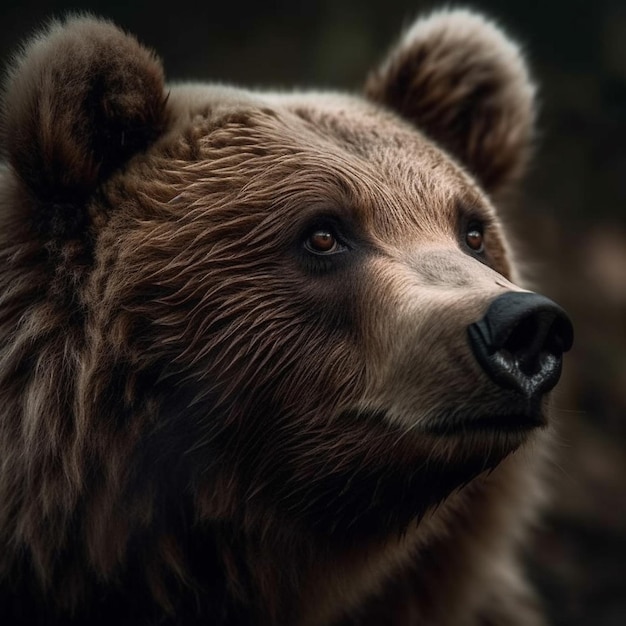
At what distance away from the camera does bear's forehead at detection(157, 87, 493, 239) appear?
10.6 ft

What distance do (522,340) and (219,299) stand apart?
0.97 metres

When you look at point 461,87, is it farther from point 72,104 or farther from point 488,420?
point 488,420

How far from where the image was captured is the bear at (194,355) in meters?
3.06

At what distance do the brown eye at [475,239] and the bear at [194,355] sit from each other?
8.3 inches

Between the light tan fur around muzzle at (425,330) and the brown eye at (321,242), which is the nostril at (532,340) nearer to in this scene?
the light tan fur around muzzle at (425,330)

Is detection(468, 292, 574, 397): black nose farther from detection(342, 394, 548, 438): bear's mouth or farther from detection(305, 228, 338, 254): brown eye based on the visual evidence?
detection(305, 228, 338, 254): brown eye

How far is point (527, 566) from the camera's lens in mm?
6637

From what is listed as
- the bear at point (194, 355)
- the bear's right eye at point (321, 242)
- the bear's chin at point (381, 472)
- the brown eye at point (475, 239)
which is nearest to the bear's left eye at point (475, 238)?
the brown eye at point (475, 239)

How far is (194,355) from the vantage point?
3078mm

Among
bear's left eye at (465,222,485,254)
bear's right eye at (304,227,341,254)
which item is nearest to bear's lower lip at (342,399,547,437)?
bear's right eye at (304,227,341,254)

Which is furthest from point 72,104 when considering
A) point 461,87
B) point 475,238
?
point 461,87

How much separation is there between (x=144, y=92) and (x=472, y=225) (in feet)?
4.15

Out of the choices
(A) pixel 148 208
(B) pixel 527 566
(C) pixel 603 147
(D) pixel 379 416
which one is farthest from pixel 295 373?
(C) pixel 603 147

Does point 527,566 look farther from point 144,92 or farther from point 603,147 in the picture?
point 144,92
